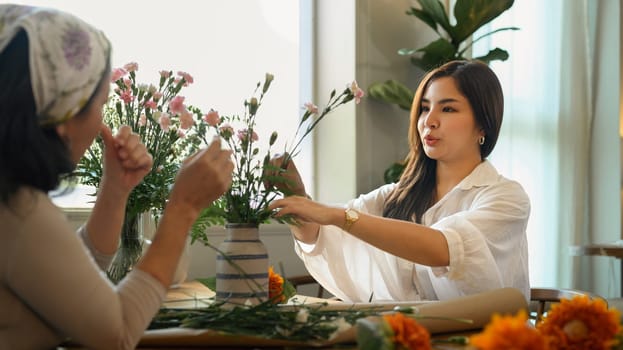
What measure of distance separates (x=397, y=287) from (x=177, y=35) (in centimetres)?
158

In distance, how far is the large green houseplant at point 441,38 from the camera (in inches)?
142

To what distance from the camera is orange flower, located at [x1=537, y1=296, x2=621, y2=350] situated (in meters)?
1.00

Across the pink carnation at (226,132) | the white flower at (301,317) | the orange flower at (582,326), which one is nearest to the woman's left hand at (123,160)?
the pink carnation at (226,132)

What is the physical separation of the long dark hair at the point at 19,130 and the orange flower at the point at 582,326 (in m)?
0.70

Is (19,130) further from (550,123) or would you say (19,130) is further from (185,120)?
(550,123)

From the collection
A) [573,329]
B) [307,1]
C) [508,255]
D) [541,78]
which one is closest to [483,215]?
[508,255]

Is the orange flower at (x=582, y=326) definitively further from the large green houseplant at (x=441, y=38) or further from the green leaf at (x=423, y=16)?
the green leaf at (x=423, y=16)

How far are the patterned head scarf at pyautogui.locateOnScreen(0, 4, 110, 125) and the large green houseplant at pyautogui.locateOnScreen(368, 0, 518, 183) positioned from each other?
267cm

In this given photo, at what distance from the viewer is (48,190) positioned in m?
1.03

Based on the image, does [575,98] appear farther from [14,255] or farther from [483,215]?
[14,255]

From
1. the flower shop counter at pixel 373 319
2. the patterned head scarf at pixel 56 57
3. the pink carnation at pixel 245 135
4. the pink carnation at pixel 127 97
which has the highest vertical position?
the patterned head scarf at pixel 56 57

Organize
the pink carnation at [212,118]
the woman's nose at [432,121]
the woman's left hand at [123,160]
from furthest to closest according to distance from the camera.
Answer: the woman's nose at [432,121]
the pink carnation at [212,118]
the woman's left hand at [123,160]

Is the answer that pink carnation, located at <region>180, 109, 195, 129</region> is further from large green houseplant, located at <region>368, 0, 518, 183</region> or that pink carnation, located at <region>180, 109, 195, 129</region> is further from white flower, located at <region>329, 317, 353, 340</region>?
large green houseplant, located at <region>368, 0, 518, 183</region>

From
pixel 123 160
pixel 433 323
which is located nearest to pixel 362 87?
pixel 123 160
